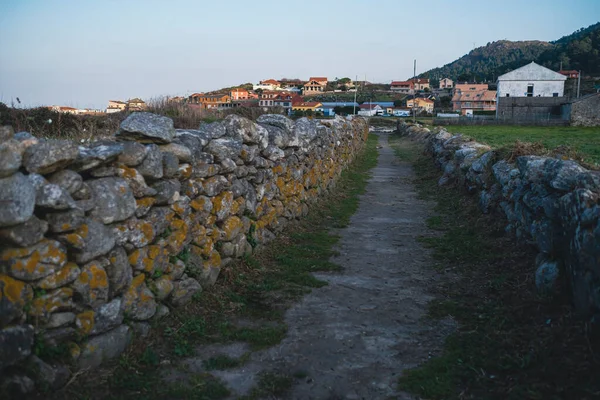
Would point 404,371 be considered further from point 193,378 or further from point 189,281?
point 189,281

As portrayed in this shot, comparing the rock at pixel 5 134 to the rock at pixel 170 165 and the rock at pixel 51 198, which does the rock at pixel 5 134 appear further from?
the rock at pixel 170 165

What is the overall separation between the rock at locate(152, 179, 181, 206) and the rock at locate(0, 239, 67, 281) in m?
1.36

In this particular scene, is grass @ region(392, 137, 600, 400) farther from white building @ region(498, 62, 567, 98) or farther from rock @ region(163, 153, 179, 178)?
white building @ region(498, 62, 567, 98)

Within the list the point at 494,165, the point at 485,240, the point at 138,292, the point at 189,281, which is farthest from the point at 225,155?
the point at 494,165

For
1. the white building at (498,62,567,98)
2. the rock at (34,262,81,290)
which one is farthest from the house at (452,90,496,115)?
the rock at (34,262,81,290)

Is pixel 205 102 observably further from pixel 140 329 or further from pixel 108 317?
pixel 108 317

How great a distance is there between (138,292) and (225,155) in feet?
7.70

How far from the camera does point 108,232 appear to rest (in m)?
3.97

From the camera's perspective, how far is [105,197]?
3994mm

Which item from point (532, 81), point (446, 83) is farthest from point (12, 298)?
point (446, 83)

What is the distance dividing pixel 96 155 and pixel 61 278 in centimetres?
105

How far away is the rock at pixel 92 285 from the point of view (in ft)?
12.0

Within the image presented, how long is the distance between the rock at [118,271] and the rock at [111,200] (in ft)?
0.94

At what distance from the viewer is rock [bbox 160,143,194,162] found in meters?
5.09
